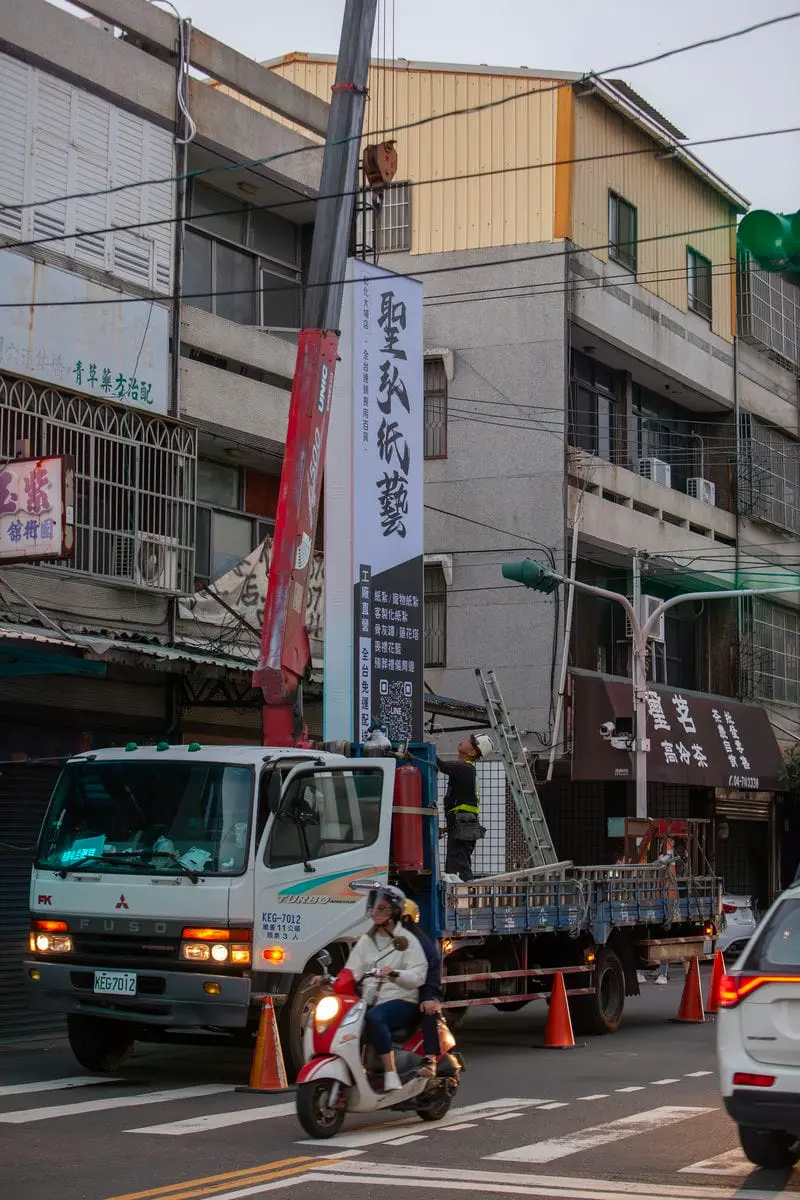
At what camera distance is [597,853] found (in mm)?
31641

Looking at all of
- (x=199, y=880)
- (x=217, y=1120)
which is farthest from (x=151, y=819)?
(x=217, y=1120)

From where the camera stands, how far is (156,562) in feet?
62.8

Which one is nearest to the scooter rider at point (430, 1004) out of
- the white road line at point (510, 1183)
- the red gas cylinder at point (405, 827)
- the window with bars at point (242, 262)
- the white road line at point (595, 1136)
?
the white road line at point (595, 1136)

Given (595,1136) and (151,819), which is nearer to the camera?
(595,1136)

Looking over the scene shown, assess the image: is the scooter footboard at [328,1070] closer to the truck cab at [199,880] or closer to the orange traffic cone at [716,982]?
the truck cab at [199,880]

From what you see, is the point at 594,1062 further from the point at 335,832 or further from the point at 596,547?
the point at 596,547

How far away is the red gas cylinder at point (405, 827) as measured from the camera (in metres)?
13.7

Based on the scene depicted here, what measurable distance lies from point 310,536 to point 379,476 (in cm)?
458

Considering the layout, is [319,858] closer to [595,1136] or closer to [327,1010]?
[327,1010]

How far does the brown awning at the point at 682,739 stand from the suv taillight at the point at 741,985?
19424 mm

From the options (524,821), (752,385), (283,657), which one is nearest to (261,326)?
(524,821)

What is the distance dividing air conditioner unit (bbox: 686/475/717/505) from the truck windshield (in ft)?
76.3

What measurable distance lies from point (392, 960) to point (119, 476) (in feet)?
29.7

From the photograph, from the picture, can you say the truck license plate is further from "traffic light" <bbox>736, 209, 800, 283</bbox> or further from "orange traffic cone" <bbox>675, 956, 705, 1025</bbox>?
"orange traffic cone" <bbox>675, 956, 705, 1025</bbox>
